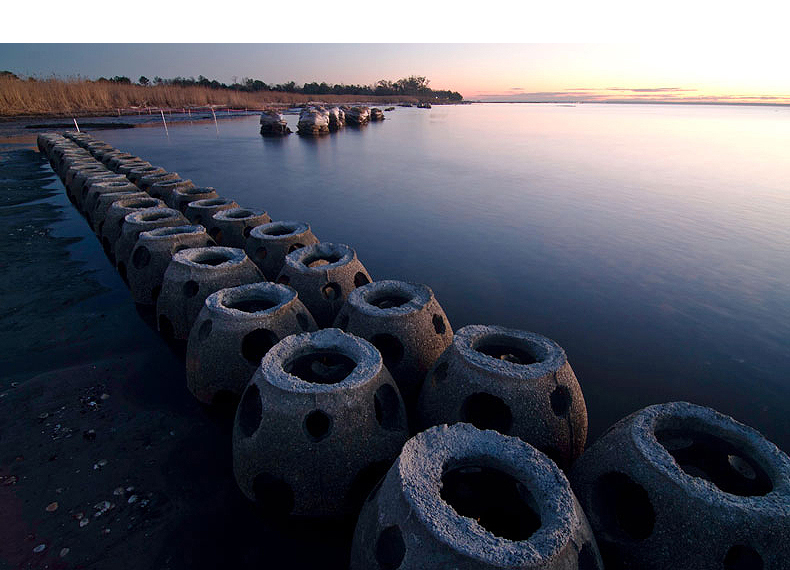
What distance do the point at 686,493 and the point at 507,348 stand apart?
2741mm

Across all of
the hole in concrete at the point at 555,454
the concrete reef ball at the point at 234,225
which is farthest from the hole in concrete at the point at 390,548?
the concrete reef ball at the point at 234,225

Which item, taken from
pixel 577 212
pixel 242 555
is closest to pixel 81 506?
pixel 242 555

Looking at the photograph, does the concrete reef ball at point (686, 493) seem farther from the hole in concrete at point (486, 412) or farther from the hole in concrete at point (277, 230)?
the hole in concrete at point (277, 230)

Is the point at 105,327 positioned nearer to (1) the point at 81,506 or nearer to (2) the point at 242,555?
(1) the point at 81,506

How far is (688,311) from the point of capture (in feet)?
38.2

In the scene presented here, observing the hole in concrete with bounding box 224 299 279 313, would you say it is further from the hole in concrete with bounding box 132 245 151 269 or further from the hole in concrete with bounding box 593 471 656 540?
the hole in concrete with bounding box 593 471 656 540

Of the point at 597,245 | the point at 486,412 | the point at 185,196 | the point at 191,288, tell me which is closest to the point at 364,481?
the point at 486,412

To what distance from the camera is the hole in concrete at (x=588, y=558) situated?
3137 mm

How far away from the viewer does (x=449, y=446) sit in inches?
144

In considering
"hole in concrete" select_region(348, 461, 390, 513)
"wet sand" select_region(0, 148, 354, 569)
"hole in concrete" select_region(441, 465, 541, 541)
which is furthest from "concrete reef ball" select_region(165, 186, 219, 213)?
"hole in concrete" select_region(441, 465, 541, 541)

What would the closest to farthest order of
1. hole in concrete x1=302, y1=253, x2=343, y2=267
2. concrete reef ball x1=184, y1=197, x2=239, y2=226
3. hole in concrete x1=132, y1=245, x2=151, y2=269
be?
hole in concrete x1=302, y1=253, x2=343, y2=267 → hole in concrete x1=132, y1=245, x2=151, y2=269 → concrete reef ball x1=184, y1=197, x2=239, y2=226

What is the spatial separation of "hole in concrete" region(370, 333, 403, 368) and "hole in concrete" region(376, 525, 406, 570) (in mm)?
3048

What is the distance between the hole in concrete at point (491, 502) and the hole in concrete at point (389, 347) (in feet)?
7.42

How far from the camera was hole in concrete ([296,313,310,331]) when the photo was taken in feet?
22.0
